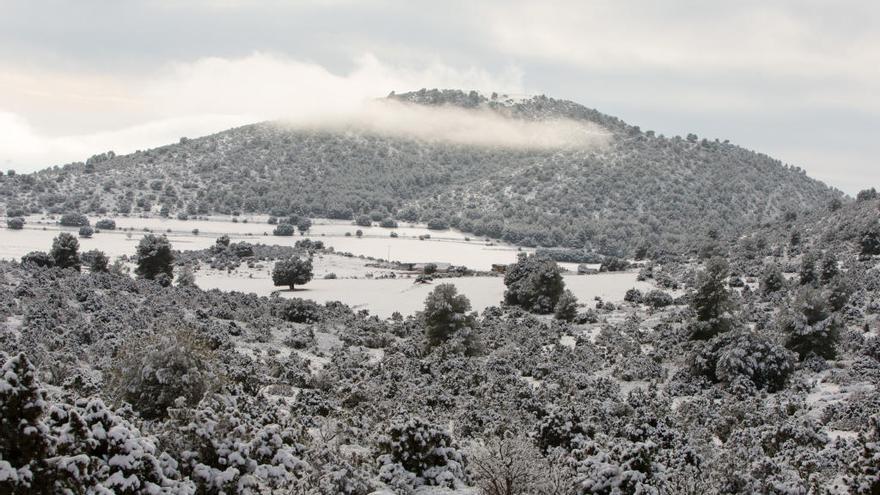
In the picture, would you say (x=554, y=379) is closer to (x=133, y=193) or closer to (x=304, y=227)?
(x=304, y=227)

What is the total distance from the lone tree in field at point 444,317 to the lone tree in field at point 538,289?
56.0 ft

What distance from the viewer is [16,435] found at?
1157 cm

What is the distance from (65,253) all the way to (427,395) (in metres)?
43.2

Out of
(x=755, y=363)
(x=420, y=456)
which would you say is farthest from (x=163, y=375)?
(x=755, y=363)

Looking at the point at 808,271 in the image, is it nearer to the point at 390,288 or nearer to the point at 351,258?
the point at 390,288

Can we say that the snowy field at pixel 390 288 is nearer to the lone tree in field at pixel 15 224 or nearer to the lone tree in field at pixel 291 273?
the lone tree in field at pixel 291 273

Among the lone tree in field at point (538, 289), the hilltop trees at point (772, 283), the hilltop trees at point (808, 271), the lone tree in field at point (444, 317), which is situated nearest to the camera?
the lone tree in field at point (444, 317)

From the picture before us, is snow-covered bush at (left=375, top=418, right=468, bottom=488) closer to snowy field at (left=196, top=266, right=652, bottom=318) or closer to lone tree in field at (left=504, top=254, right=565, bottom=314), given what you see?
snowy field at (left=196, top=266, right=652, bottom=318)

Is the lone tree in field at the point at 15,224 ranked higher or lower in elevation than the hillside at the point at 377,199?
lower

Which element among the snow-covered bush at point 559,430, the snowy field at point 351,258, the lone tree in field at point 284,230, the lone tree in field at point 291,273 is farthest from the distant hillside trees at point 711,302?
the lone tree in field at point 284,230

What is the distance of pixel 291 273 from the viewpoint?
72562mm

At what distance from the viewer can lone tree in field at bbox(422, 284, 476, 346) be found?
47156mm

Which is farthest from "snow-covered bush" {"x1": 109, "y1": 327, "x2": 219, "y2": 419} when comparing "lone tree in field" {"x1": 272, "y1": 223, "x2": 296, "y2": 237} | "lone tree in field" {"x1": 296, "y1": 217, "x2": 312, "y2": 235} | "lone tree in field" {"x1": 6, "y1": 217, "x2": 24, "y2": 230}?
"lone tree in field" {"x1": 296, "y1": 217, "x2": 312, "y2": 235}

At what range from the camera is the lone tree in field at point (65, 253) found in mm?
60688
